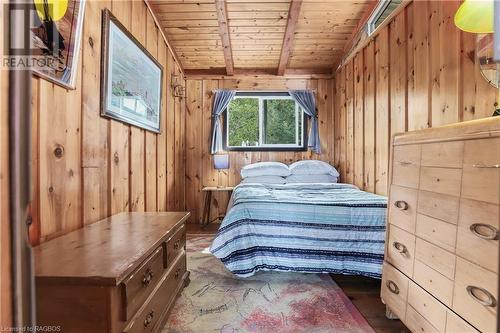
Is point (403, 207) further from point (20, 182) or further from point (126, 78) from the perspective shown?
point (126, 78)

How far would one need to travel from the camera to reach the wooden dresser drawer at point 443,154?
110 cm

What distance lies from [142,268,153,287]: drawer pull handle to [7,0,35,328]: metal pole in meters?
0.87

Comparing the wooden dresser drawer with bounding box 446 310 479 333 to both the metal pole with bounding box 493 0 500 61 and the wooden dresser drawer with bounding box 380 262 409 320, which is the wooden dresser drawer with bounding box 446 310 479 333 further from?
the metal pole with bounding box 493 0 500 61

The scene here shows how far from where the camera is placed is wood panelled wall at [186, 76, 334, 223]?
4340 mm

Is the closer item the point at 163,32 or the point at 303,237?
the point at 303,237

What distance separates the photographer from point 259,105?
14.5 feet

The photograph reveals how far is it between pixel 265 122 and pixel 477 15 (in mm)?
3266

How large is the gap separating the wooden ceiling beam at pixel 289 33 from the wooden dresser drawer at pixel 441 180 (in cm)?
232

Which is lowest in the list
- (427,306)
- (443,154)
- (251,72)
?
(427,306)

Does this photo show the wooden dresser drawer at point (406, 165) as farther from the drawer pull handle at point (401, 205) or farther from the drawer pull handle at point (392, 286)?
the drawer pull handle at point (392, 286)

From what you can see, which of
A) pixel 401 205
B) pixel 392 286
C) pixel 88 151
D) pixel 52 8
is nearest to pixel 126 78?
pixel 88 151

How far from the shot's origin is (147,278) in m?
1.23

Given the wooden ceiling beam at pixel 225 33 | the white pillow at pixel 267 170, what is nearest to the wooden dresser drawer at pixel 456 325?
the white pillow at pixel 267 170

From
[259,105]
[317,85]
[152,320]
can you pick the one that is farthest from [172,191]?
[317,85]
